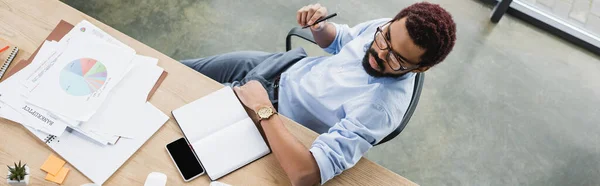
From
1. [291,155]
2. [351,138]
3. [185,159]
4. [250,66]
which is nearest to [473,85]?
[250,66]

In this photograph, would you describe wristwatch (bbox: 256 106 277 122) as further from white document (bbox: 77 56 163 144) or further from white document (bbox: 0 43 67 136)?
white document (bbox: 0 43 67 136)

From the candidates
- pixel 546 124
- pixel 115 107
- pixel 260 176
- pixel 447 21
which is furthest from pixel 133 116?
pixel 546 124

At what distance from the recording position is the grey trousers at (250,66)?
172 cm

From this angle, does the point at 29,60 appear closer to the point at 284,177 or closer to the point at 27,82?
the point at 27,82

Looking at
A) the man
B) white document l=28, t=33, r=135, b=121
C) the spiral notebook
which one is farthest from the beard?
the spiral notebook

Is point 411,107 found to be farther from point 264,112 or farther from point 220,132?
point 220,132

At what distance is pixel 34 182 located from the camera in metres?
1.24

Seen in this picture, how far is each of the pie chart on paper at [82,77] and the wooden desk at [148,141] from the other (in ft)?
0.43

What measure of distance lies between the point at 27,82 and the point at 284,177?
2.60 feet

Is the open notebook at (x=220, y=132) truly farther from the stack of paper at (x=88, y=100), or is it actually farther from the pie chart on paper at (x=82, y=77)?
the pie chart on paper at (x=82, y=77)

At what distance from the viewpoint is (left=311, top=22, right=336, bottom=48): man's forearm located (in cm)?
166

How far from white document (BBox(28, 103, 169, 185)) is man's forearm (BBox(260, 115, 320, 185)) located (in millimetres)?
326

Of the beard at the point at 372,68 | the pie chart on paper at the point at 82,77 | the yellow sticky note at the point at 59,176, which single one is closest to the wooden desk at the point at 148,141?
the yellow sticky note at the point at 59,176

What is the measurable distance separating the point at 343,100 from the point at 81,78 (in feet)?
2.58
